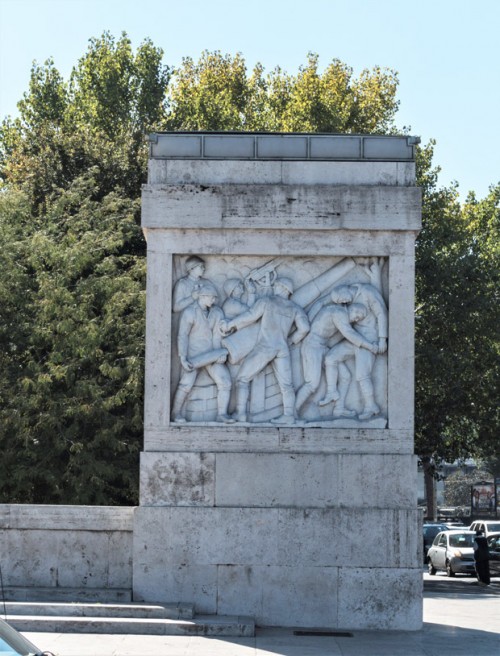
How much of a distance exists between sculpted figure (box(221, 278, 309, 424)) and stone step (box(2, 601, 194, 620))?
2.82 meters

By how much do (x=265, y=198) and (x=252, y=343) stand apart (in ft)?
6.76

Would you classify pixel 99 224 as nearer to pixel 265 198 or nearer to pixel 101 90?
pixel 265 198

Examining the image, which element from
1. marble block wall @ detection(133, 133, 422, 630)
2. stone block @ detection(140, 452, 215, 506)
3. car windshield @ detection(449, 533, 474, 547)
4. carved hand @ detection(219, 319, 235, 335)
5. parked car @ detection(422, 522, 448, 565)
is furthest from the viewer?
parked car @ detection(422, 522, 448, 565)

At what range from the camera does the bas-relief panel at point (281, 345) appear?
17.6m

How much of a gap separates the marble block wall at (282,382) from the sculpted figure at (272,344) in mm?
25

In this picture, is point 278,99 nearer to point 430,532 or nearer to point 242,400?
point 430,532

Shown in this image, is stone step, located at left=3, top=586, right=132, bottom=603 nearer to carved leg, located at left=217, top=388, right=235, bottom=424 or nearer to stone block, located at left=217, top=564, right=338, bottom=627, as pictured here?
stone block, located at left=217, top=564, right=338, bottom=627

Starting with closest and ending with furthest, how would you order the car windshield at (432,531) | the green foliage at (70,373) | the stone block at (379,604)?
the stone block at (379,604), the green foliage at (70,373), the car windshield at (432,531)

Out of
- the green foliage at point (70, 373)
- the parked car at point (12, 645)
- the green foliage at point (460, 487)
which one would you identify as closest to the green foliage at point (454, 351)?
the green foliage at point (70, 373)

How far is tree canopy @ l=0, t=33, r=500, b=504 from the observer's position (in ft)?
92.2

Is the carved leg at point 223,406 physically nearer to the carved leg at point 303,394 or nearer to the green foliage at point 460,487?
the carved leg at point 303,394

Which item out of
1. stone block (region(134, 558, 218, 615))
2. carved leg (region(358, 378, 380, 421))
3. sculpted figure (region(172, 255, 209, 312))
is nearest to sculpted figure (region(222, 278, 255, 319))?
sculpted figure (region(172, 255, 209, 312))

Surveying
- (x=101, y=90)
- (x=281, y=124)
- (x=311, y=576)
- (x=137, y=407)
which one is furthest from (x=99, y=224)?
(x=101, y=90)

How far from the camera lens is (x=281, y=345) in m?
Result: 17.6
